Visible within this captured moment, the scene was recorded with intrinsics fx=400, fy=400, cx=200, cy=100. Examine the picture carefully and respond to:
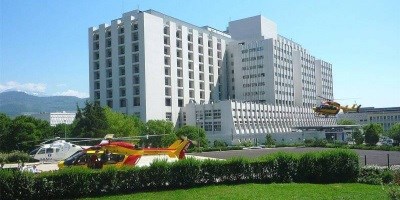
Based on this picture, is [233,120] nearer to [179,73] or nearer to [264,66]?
[179,73]

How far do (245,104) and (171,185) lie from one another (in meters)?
77.3

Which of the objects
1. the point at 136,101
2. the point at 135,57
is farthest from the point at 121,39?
the point at 136,101

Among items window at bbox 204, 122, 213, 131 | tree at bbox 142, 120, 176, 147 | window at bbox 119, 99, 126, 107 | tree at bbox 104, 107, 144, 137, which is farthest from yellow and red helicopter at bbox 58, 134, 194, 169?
window at bbox 204, 122, 213, 131

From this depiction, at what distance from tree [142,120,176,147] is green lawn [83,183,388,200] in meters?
39.6

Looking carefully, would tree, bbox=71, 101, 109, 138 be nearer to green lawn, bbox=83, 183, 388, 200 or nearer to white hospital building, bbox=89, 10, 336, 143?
white hospital building, bbox=89, 10, 336, 143

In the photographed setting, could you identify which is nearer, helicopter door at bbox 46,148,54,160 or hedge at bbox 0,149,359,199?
hedge at bbox 0,149,359,199

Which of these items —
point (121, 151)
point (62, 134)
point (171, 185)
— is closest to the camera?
point (171, 185)

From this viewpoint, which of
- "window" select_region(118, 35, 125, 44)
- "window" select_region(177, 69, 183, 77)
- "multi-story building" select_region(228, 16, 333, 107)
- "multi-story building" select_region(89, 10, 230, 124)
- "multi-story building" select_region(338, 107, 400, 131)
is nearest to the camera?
"multi-story building" select_region(89, 10, 230, 124)

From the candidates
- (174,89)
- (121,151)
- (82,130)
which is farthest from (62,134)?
(121,151)

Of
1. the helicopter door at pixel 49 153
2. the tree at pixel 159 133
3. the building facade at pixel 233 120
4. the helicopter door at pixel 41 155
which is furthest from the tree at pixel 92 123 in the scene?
the building facade at pixel 233 120

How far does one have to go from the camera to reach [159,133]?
64.4 m

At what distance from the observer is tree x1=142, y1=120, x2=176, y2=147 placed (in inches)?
2330

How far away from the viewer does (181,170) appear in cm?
1994

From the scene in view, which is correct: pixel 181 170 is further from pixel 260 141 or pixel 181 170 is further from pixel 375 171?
pixel 260 141
